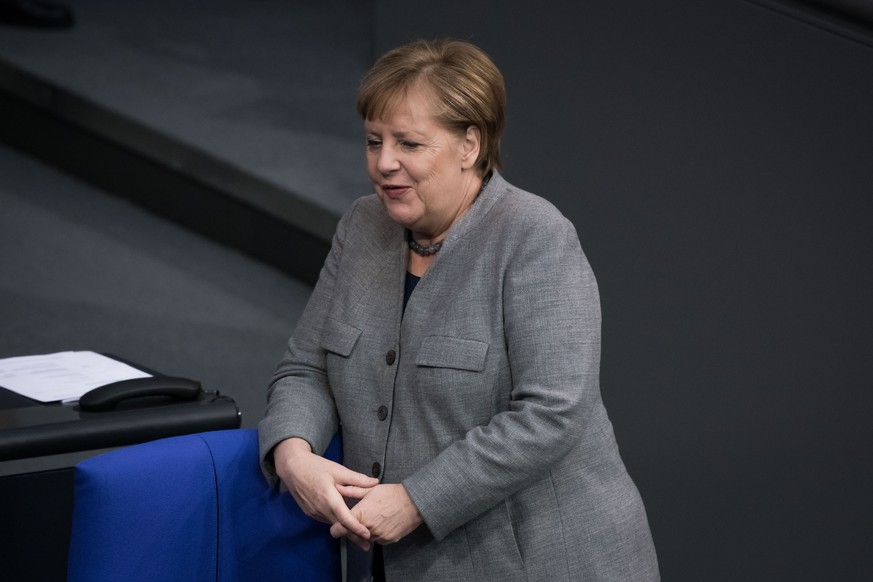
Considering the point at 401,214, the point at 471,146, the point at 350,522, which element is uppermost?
the point at 471,146

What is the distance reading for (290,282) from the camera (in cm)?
544

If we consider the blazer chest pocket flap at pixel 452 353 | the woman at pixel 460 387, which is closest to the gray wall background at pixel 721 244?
the woman at pixel 460 387

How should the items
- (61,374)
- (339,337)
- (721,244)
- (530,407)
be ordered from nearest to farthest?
(530,407), (339,337), (61,374), (721,244)

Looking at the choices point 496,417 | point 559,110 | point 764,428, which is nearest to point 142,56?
point 559,110

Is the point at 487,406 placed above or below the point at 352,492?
above

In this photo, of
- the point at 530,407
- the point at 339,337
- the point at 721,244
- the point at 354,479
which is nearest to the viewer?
the point at 530,407

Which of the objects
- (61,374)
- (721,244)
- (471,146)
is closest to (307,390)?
(471,146)

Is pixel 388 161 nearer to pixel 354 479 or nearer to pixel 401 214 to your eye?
pixel 401 214

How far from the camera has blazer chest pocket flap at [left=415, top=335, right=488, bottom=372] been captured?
183cm

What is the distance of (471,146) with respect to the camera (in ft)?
6.40

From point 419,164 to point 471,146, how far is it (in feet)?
0.34

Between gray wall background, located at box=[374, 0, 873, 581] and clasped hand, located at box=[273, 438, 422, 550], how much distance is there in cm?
110

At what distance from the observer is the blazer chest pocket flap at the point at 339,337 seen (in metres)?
1.98

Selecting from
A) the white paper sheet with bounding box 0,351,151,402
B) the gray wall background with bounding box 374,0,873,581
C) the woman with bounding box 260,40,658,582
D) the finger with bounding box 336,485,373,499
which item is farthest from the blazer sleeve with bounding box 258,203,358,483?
the gray wall background with bounding box 374,0,873,581
